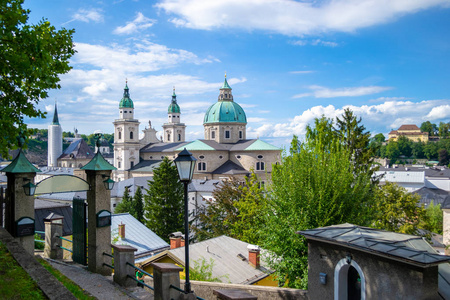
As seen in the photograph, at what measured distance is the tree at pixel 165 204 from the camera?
36.1 metres

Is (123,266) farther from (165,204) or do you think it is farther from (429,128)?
(429,128)

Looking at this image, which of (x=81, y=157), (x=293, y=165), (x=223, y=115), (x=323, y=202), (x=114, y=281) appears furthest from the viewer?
(x=81, y=157)

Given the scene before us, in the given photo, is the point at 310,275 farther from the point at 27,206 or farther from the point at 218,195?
the point at 218,195

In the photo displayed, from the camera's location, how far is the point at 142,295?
25.5 feet

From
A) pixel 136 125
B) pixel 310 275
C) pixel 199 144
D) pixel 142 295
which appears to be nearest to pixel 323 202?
pixel 310 275

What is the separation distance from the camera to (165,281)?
22.0 ft

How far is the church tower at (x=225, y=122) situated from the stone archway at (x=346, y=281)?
58.7 meters

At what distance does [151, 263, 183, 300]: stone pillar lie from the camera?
6.69m

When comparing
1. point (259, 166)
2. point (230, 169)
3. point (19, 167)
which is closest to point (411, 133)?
point (259, 166)

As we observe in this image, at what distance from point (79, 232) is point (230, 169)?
168 ft

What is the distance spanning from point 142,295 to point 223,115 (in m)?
61.9

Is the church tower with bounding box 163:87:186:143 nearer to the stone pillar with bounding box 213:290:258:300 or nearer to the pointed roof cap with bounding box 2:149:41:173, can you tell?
the pointed roof cap with bounding box 2:149:41:173

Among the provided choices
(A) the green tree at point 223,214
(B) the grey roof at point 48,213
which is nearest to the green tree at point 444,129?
(A) the green tree at point 223,214

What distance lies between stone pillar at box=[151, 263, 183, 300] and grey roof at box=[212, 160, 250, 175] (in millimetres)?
51874
